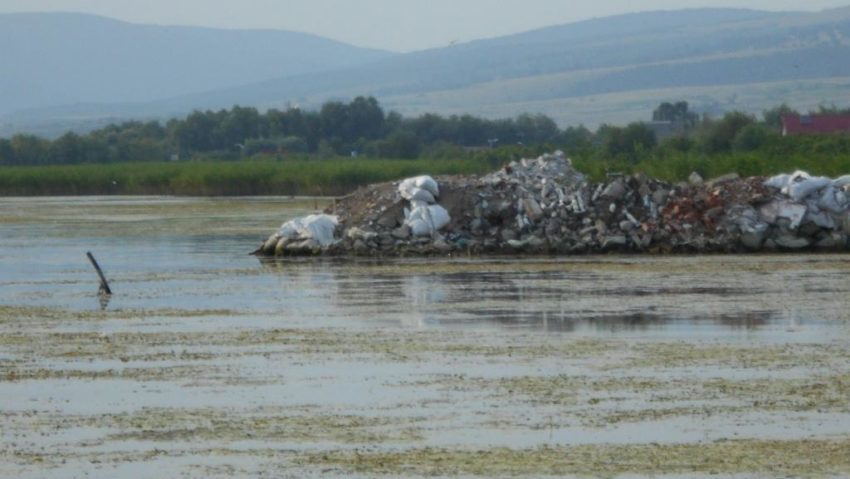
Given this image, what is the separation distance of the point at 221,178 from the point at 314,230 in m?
A: 41.4

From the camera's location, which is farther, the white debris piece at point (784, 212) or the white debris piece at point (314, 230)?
the white debris piece at point (314, 230)

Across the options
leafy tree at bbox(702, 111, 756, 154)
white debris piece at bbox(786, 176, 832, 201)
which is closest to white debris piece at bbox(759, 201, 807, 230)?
white debris piece at bbox(786, 176, 832, 201)

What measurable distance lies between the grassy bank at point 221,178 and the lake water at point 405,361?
1586 inches

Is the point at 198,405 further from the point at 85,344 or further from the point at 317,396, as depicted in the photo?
the point at 85,344

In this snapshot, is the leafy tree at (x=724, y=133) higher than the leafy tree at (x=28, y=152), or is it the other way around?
the leafy tree at (x=724, y=133)

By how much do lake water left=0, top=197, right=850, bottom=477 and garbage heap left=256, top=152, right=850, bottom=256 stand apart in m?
1.79

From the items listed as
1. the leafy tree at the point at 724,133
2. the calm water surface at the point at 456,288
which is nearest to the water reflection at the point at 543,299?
the calm water surface at the point at 456,288

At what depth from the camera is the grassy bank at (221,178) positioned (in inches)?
2739

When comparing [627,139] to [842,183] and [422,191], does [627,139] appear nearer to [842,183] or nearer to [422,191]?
[842,183]

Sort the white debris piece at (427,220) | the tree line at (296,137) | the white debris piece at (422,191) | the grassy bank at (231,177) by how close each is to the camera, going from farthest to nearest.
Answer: the tree line at (296,137) → the grassy bank at (231,177) → the white debris piece at (422,191) → the white debris piece at (427,220)

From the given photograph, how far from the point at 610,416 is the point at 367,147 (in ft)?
346

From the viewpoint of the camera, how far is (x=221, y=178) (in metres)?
72.8

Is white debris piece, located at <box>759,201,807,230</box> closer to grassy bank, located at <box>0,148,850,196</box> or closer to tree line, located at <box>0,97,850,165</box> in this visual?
grassy bank, located at <box>0,148,850,196</box>

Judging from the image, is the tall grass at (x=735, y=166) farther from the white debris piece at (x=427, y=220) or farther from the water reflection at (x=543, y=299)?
the water reflection at (x=543, y=299)
